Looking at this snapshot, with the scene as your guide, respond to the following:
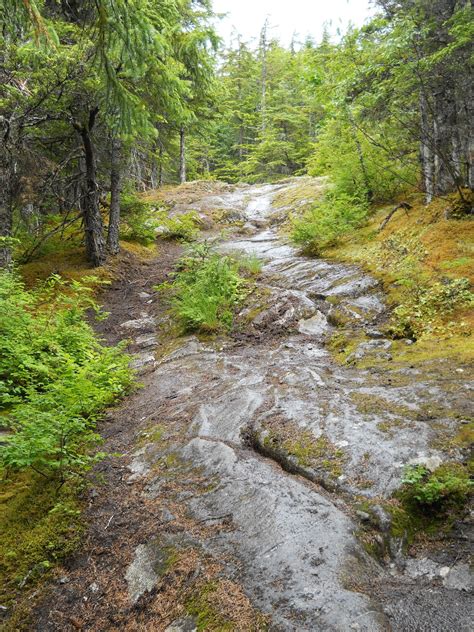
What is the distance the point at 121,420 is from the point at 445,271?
5.57m

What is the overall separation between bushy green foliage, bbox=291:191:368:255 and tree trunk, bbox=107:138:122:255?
5.25 meters

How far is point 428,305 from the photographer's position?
6098 mm

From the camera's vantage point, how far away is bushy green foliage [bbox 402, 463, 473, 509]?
276cm

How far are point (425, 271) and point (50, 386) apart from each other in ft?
20.1

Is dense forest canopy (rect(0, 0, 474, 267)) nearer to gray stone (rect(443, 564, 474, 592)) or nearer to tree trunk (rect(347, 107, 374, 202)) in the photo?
tree trunk (rect(347, 107, 374, 202))

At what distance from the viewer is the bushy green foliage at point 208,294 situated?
24.8ft

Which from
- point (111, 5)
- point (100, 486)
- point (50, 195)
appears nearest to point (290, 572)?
point (100, 486)

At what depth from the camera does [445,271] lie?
6.60m

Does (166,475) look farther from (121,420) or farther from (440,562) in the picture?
(440,562)

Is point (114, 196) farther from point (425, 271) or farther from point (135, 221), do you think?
point (425, 271)

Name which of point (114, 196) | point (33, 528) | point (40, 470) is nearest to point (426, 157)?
point (114, 196)

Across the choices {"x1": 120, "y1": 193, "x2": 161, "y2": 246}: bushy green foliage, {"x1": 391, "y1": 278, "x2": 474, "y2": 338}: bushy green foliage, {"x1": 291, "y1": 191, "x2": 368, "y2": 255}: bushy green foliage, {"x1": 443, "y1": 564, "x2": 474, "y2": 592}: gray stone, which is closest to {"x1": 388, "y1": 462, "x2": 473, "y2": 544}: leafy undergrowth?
{"x1": 443, "y1": 564, "x2": 474, "y2": 592}: gray stone

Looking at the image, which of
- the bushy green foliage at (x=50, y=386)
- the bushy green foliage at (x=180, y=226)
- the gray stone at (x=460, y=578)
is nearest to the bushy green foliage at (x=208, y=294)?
the bushy green foliage at (x=50, y=386)

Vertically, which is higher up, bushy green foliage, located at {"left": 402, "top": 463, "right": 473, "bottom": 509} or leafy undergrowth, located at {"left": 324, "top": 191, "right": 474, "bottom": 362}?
leafy undergrowth, located at {"left": 324, "top": 191, "right": 474, "bottom": 362}
